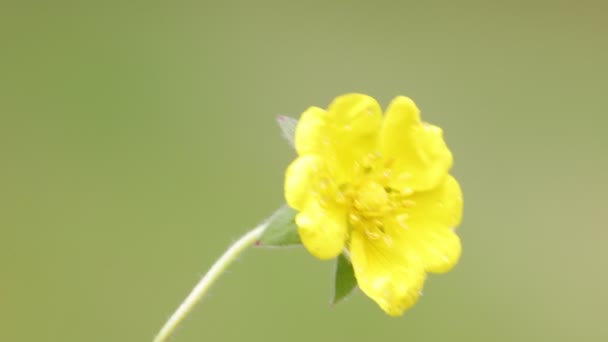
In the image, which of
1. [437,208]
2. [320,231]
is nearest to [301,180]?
[320,231]

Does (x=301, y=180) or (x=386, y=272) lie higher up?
(x=301, y=180)

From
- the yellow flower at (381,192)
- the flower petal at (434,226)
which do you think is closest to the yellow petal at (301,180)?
the yellow flower at (381,192)

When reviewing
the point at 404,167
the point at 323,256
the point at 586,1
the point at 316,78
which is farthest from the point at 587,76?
the point at 323,256

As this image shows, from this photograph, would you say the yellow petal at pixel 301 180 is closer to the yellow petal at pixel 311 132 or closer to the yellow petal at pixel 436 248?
the yellow petal at pixel 311 132

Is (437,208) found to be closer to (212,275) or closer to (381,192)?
(381,192)

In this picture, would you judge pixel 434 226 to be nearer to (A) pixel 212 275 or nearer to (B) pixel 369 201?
(B) pixel 369 201

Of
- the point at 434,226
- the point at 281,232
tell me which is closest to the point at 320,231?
the point at 281,232

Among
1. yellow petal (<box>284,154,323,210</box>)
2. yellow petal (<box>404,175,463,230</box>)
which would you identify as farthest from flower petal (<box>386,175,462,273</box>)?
yellow petal (<box>284,154,323,210</box>)
